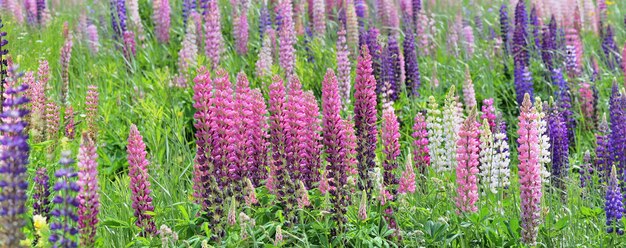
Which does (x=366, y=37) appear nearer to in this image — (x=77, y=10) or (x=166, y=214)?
(x=166, y=214)

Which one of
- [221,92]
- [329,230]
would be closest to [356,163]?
[329,230]

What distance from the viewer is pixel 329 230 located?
4.20 metres

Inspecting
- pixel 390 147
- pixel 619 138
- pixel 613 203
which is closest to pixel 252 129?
pixel 390 147

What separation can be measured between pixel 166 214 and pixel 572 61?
4.79 m

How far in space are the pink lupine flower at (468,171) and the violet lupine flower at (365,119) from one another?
0.45 meters

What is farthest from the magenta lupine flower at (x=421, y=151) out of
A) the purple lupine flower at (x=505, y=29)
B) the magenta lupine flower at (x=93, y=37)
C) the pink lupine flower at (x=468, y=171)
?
the magenta lupine flower at (x=93, y=37)

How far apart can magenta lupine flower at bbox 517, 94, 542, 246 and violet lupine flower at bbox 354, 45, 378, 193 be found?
73cm

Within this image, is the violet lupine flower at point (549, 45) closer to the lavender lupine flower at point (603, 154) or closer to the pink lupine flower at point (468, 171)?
the lavender lupine flower at point (603, 154)

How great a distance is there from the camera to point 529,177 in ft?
13.9

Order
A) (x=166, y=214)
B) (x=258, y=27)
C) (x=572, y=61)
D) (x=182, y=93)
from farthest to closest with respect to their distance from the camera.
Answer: (x=258, y=27)
(x=572, y=61)
(x=182, y=93)
(x=166, y=214)

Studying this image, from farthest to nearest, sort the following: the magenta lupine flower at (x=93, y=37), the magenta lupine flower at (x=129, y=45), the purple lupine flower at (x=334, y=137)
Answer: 1. the magenta lupine flower at (x=93, y=37)
2. the magenta lupine flower at (x=129, y=45)
3. the purple lupine flower at (x=334, y=137)

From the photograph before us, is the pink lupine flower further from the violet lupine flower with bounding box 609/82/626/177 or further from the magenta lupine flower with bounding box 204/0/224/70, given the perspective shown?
the magenta lupine flower with bounding box 204/0/224/70

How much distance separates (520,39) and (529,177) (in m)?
4.57

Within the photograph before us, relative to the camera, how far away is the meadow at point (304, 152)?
397 cm
